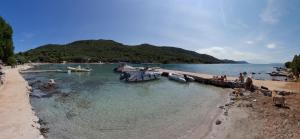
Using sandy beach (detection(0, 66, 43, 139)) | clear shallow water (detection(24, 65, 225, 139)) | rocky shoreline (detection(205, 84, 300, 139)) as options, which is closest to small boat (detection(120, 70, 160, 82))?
clear shallow water (detection(24, 65, 225, 139))

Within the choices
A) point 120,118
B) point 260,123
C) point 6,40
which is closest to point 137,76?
point 120,118

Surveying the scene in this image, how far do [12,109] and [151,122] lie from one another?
9971 mm

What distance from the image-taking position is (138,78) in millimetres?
43875

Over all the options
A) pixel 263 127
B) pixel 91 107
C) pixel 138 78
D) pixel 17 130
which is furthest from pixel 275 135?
pixel 138 78

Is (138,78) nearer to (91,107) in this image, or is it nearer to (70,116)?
(91,107)

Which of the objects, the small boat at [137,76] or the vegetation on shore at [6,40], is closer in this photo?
the small boat at [137,76]

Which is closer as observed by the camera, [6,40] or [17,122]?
[17,122]

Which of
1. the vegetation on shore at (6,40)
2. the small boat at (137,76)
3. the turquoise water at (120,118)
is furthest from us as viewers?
the vegetation on shore at (6,40)

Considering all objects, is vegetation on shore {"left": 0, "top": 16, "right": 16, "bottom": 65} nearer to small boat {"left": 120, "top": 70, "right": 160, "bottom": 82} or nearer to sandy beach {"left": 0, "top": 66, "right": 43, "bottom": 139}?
small boat {"left": 120, "top": 70, "right": 160, "bottom": 82}

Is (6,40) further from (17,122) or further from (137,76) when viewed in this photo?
(17,122)

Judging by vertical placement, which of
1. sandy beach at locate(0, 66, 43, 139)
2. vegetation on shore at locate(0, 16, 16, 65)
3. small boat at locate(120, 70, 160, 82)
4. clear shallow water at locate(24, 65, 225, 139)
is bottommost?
clear shallow water at locate(24, 65, 225, 139)

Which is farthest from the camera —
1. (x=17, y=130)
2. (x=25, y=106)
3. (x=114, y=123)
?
(x=25, y=106)

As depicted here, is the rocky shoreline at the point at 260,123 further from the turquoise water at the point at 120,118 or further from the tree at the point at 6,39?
the tree at the point at 6,39

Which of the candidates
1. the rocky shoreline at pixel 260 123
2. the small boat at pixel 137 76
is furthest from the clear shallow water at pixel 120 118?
the small boat at pixel 137 76
